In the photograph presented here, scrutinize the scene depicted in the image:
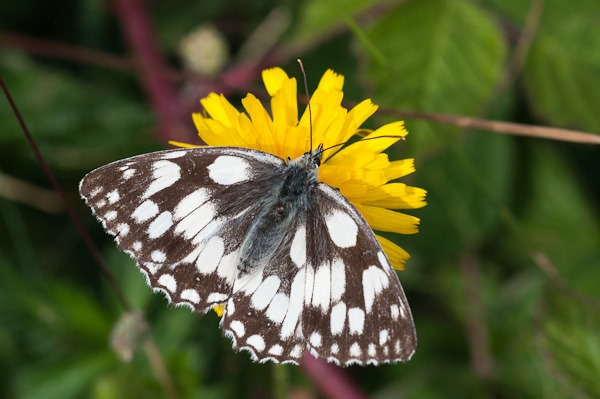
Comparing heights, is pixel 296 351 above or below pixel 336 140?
below

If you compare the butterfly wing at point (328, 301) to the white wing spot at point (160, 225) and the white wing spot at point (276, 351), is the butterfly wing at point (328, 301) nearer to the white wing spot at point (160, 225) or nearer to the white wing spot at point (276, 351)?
the white wing spot at point (276, 351)

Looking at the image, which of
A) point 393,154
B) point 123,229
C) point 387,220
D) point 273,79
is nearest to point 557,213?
point 393,154

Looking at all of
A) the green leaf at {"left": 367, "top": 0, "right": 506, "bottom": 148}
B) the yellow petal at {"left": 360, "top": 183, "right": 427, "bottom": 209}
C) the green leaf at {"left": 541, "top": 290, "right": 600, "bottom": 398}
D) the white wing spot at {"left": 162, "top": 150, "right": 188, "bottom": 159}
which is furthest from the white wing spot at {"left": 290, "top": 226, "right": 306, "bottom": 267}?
the green leaf at {"left": 541, "top": 290, "right": 600, "bottom": 398}

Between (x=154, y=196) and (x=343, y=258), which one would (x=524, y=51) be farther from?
(x=154, y=196)

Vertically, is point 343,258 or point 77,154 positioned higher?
point 77,154

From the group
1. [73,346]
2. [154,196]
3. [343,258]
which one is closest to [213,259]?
[154,196]

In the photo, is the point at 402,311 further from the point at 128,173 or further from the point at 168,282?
the point at 128,173

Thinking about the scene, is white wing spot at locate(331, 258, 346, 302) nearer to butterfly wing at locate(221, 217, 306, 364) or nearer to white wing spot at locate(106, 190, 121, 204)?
butterfly wing at locate(221, 217, 306, 364)
